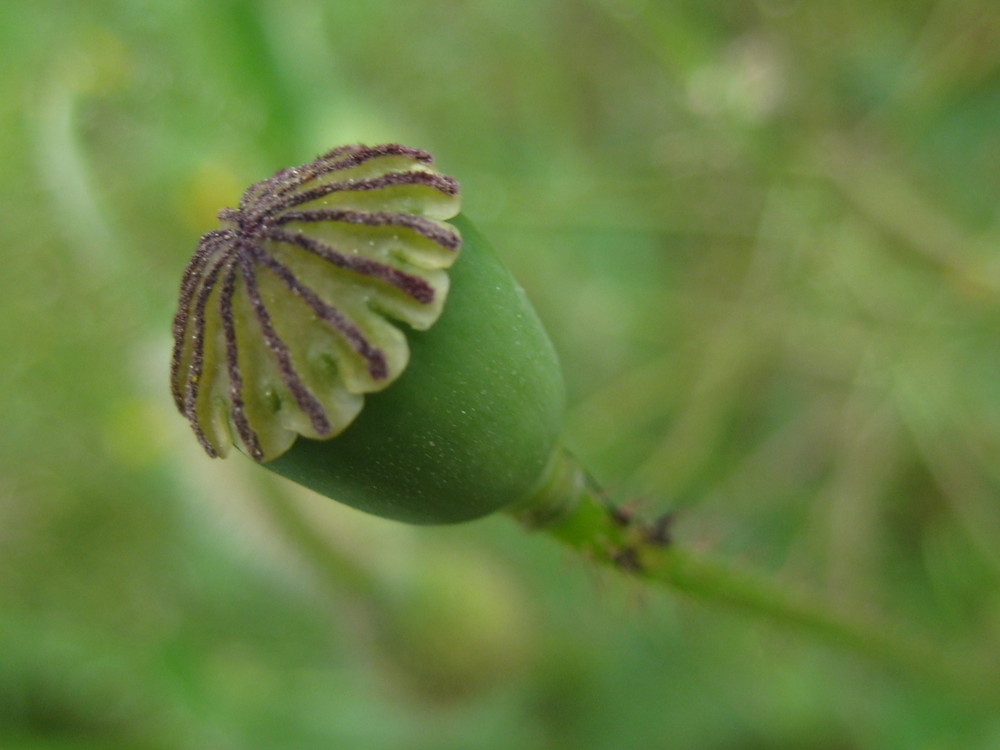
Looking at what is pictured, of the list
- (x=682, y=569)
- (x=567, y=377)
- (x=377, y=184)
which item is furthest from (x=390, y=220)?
(x=567, y=377)

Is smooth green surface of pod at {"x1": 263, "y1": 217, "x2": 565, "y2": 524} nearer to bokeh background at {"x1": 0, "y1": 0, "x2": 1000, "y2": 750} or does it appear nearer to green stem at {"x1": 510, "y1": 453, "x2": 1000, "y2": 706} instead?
green stem at {"x1": 510, "y1": 453, "x2": 1000, "y2": 706}

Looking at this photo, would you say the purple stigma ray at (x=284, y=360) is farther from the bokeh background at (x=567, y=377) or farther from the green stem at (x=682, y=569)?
the bokeh background at (x=567, y=377)

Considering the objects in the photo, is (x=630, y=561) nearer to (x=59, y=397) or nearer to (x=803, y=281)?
(x=803, y=281)

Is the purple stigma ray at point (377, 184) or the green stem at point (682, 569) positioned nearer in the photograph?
the purple stigma ray at point (377, 184)

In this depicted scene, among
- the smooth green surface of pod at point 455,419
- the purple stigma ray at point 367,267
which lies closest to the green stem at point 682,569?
the smooth green surface of pod at point 455,419

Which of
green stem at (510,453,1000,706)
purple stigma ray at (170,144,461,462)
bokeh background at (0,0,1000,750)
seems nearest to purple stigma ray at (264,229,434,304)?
purple stigma ray at (170,144,461,462)

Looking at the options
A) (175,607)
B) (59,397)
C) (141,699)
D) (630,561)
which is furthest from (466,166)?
(630,561)

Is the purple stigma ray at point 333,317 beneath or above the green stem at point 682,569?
above
